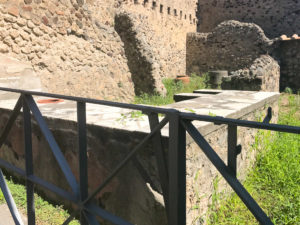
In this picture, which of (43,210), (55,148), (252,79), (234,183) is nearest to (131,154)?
(234,183)

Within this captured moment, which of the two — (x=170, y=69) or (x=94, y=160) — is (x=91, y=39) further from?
(x=170, y=69)

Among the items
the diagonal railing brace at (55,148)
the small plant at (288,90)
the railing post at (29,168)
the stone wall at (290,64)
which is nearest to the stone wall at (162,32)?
the stone wall at (290,64)

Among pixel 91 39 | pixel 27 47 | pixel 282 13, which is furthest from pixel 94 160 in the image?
pixel 282 13

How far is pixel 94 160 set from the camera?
232 centimetres

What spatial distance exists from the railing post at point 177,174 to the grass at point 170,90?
5.43 meters

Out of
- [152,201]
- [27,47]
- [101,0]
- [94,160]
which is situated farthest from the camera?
[101,0]

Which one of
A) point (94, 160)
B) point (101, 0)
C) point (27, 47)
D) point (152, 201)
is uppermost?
point (101, 0)

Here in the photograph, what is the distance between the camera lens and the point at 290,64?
1043cm

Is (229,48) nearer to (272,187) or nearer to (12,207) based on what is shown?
(272,187)

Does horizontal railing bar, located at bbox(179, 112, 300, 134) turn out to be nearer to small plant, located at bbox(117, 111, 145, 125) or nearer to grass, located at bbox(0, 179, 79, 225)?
small plant, located at bbox(117, 111, 145, 125)

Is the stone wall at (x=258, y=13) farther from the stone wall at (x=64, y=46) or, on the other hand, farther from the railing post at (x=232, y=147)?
the railing post at (x=232, y=147)

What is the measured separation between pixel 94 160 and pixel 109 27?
4798 mm

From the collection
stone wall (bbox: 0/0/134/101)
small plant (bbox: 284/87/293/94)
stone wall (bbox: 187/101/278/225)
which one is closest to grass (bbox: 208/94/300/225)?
stone wall (bbox: 187/101/278/225)

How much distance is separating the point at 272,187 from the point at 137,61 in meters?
5.38
